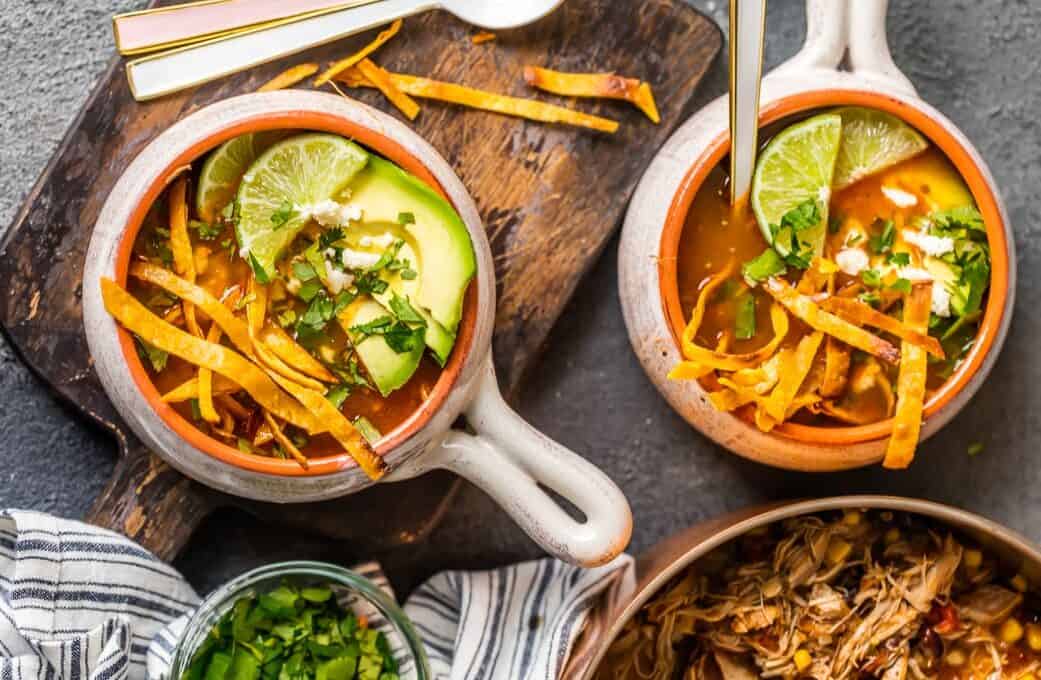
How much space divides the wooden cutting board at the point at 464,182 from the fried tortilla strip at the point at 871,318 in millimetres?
390

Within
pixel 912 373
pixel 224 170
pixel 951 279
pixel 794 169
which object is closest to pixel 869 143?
pixel 794 169

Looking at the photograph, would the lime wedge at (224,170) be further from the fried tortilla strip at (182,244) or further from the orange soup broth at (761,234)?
the orange soup broth at (761,234)

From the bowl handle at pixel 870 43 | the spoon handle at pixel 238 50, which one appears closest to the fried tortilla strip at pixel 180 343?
the spoon handle at pixel 238 50

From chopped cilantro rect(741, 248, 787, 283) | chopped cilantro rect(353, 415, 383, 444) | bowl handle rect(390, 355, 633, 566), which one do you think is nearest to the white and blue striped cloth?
bowl handle rect(390, 355, 633, 566)

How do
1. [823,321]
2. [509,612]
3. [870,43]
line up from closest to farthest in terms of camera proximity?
[823,321] → [870,43] → [509,612]

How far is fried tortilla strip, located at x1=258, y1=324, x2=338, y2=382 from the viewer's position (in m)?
1.58

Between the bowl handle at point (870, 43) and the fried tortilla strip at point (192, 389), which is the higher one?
the bowl handle at point (870, 43)

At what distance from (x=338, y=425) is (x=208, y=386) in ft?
0.55

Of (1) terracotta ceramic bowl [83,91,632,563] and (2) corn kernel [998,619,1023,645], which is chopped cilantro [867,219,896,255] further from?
(2) corn kernel [998,619,1023,645]

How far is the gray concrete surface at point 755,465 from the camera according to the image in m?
2.03

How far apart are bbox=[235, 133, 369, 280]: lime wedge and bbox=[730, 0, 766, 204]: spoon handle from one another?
480 mm

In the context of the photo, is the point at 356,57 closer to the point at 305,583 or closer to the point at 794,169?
the point at 794,169

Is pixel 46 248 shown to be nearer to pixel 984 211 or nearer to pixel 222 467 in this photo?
pixel 222 467

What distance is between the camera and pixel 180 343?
5.08 feet
